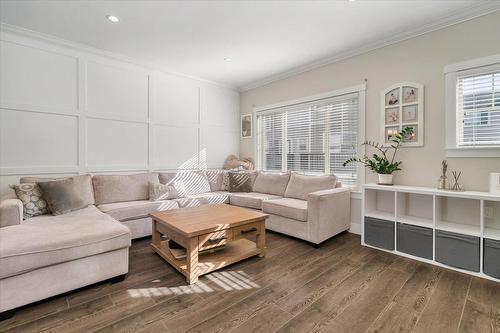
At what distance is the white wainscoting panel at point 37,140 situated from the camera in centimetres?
297

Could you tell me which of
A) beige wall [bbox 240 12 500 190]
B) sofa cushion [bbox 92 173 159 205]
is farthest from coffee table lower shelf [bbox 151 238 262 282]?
beige wall [bbox 240 12 500 190]

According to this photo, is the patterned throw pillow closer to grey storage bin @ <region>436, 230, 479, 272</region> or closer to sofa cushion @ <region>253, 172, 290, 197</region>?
sofa cushion @ <region>253, 172, 290, 197</region>

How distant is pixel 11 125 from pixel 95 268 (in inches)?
93.0

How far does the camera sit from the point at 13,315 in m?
1.69

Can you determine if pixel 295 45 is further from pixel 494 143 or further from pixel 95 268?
pixel 95 268

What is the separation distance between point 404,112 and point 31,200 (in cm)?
445

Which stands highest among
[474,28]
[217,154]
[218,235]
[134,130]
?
[474,28]

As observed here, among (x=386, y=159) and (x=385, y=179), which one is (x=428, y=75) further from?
(x=385, y=179)

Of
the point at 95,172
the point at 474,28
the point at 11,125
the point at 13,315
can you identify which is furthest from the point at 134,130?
the point at 474,28

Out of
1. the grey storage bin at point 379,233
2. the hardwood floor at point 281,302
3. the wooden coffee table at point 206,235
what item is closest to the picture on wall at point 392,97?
the grey storage bin at point 379,233

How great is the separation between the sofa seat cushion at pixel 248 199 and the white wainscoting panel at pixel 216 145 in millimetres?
1099

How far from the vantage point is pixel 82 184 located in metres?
3.14

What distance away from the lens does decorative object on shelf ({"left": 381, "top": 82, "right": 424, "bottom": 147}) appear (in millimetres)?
2936

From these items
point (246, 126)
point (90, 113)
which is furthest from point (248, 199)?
point (90, 113)
